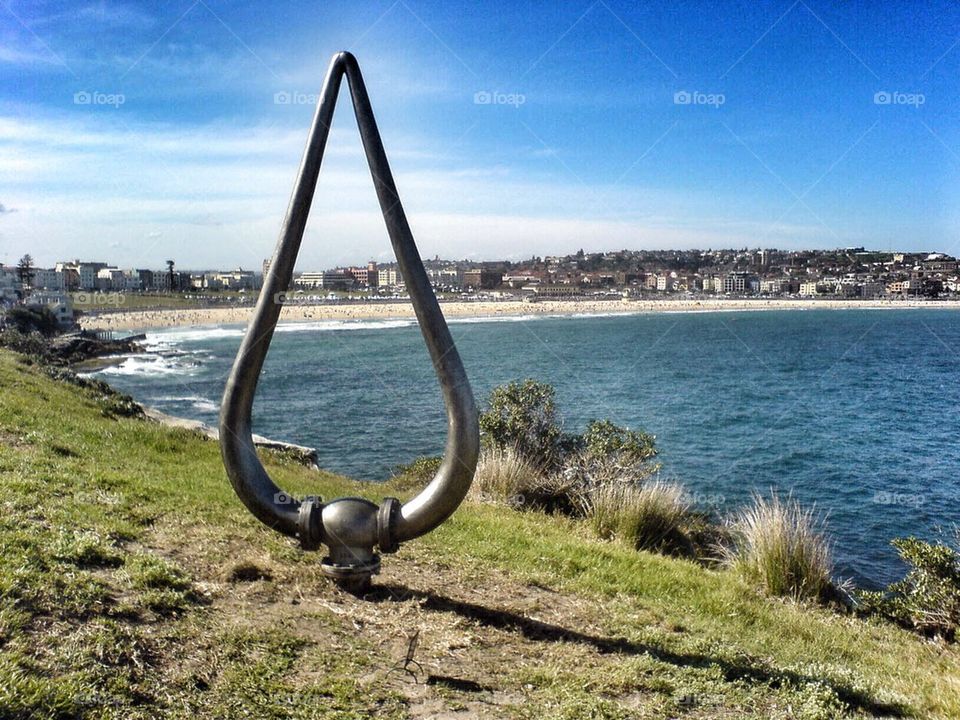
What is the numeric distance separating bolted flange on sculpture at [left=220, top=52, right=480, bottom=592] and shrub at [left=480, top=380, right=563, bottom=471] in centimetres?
668

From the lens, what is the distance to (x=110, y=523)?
5.95 meters

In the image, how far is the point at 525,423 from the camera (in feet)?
41.4

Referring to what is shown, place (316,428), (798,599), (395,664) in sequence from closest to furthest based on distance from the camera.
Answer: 1. (395,664)
2. (798,599)
3. (316,428)

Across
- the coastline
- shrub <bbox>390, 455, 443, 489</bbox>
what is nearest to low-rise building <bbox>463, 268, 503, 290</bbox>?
the coastline

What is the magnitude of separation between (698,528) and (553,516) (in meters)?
2.40

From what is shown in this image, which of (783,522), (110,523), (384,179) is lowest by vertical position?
(783,522)

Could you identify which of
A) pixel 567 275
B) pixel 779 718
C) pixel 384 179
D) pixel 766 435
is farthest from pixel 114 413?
pixel 567 275

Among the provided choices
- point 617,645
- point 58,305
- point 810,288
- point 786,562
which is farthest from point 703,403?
point 810,288

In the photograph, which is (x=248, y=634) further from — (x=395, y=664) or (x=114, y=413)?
(x=114, y=413)

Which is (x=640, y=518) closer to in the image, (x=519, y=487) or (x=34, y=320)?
(x=519, y=487)

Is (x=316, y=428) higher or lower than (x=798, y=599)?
lower

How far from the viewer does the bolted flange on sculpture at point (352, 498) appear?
17.1 ft

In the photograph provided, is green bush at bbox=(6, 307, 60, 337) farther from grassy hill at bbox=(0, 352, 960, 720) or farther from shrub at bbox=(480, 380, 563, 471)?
grassy hill at bbox=(0, 352, 960, 720)

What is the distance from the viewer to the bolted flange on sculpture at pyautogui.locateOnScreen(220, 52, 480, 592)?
5199mm
